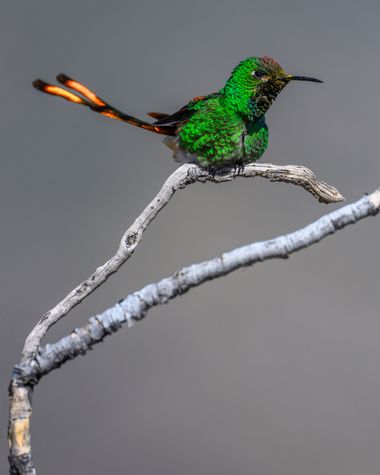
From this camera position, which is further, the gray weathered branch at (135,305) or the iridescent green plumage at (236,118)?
the iridescent green plumage at (236,118)

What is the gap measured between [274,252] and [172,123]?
629mm

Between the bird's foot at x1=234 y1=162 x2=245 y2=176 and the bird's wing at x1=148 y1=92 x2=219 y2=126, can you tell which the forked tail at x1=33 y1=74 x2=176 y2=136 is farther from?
the bird's foot at x1=234 y1=162 x2=245 y2=176

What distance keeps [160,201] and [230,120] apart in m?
0.27

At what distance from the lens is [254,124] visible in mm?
1551

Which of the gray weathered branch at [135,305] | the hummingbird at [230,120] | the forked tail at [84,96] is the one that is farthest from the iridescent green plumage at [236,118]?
the gray weathered branch at [135,305]

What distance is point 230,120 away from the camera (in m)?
1.52

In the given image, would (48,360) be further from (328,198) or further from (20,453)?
(328,198)

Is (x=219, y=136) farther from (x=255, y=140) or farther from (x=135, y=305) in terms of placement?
(x=135, y=305)

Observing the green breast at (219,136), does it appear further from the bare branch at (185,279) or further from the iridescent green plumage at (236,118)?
the bare branch at (185,279)

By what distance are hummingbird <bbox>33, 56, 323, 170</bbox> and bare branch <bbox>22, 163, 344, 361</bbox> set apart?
0.11ft

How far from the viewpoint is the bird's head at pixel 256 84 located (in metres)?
1.47

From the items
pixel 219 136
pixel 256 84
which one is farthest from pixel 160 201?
pixel 256 84

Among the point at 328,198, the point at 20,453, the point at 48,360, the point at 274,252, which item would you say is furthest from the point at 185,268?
the point at 328,198

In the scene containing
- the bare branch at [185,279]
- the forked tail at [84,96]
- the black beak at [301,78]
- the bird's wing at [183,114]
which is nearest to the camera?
the bare branch at [185,279]
